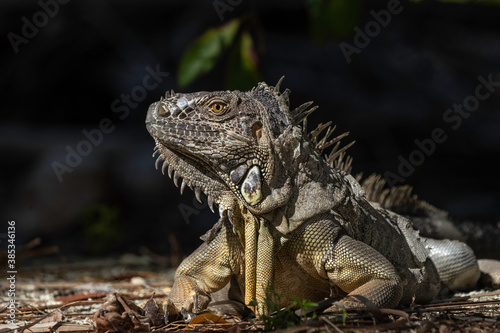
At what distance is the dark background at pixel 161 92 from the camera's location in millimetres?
10250

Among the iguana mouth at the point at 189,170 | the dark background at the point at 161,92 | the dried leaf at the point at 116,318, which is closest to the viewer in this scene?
the dried leaf at the point at 116,318

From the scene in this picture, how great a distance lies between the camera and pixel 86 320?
398 cm

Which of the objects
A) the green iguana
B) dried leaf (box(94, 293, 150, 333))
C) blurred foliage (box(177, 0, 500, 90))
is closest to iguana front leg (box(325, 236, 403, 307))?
the green iguana

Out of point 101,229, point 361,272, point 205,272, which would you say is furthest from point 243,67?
point 101,229

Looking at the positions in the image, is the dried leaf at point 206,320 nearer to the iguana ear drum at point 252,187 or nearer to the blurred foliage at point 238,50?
the iguana ear drum at point 252,187

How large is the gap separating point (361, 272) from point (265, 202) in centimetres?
81

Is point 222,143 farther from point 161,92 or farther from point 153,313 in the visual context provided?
point 161,92

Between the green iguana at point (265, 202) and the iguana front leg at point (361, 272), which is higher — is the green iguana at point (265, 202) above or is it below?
above

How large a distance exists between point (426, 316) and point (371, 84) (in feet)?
26.3

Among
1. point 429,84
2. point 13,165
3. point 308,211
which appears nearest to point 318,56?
point 429,84

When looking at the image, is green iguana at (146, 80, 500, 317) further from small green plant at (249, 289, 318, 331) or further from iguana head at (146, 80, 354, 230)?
small green plant at (249, 289, 318, 331)

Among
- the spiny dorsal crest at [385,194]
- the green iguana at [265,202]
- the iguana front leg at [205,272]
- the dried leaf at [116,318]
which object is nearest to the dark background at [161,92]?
the spiny dorsal crest at [385,194]

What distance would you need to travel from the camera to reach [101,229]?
9195 mm

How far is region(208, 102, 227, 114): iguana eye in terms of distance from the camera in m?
3.63
